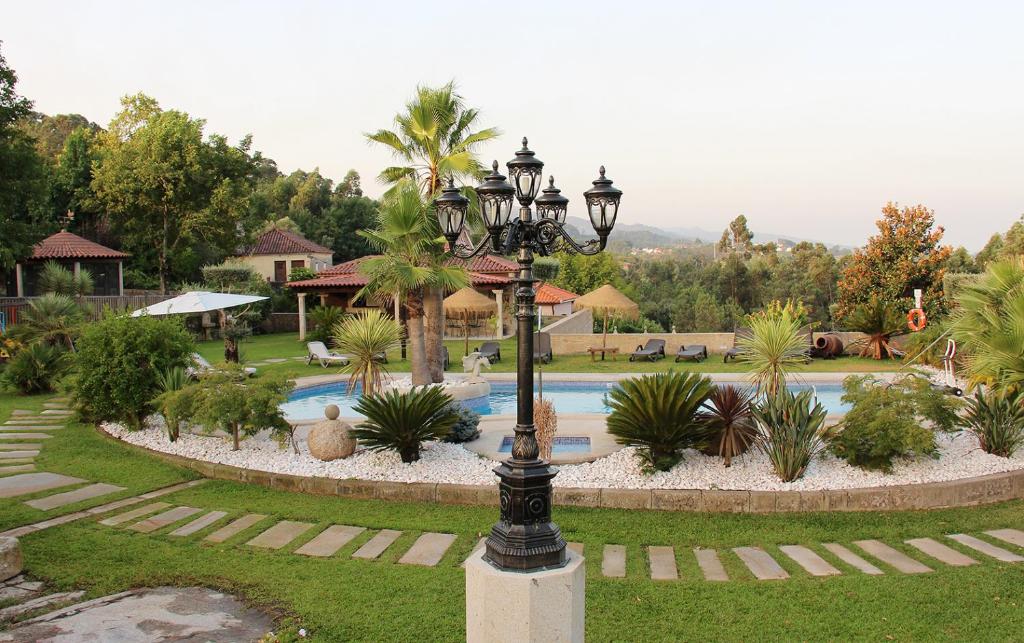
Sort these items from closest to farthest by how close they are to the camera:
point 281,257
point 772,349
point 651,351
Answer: point 772,349 < point 651,351 < point 281,257

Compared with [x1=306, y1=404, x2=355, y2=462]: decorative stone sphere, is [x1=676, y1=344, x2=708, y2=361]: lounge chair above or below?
above

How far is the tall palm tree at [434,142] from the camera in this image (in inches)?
564

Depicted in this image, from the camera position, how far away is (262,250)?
4341cm

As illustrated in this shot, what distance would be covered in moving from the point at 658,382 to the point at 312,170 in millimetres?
66387

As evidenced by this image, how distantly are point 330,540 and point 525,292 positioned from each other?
11.1 feet

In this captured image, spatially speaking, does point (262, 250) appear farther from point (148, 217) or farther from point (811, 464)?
point (811, 464)

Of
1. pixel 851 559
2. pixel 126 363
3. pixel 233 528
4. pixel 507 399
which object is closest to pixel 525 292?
pixel 851 559

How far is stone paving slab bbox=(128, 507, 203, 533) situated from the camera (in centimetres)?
691

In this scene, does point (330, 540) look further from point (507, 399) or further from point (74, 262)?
point (74, 262)

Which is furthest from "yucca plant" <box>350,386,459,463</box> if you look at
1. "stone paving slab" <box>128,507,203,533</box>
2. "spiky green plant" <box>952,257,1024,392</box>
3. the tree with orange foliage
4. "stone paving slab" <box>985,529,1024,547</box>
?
the tree with orange foliage

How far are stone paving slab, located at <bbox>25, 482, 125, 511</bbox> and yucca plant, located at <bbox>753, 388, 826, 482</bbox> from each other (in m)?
6.95

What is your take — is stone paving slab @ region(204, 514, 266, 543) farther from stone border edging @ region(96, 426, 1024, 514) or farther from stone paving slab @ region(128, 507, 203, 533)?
stone border edging @ region(96, 426, 1024, 514)

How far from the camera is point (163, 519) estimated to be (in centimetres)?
715

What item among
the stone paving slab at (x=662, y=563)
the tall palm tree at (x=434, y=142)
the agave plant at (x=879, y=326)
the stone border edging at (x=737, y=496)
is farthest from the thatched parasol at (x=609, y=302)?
the stone paving slab at (x=662, y=563)
